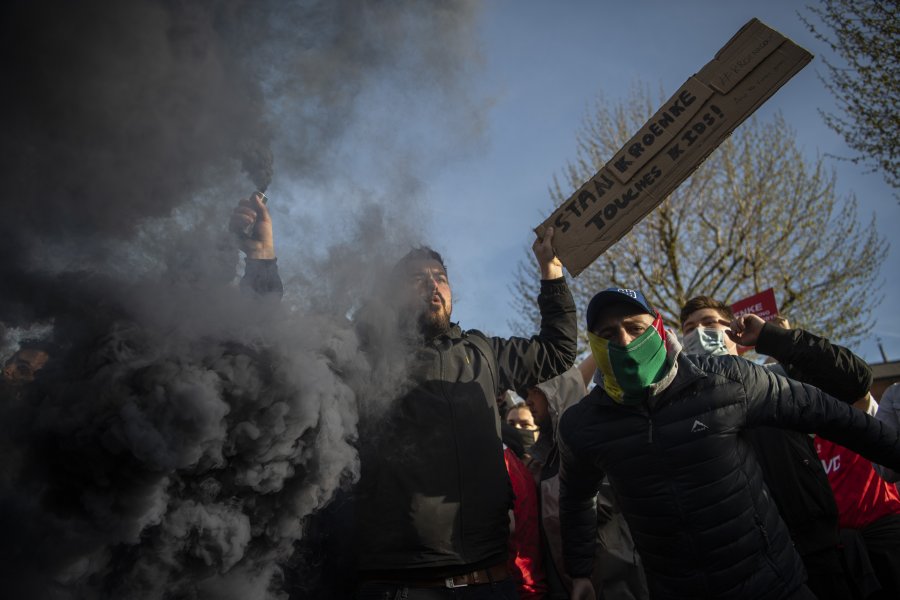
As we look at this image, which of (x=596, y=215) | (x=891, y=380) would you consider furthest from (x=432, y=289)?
(x=891, y=380)

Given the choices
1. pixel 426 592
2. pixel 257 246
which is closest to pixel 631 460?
pixel 426 592

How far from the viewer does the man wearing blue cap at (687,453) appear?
7.52 feet

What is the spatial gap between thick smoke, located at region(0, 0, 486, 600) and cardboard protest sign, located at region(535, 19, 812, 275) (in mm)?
1455

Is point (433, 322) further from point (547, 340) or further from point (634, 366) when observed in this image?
point (634, 366)

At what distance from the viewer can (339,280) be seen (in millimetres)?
2273

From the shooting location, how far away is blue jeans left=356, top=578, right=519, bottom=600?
2111 mm

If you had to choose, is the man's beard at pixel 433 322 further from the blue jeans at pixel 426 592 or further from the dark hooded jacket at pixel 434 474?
the blue jeans at pixel 426 592

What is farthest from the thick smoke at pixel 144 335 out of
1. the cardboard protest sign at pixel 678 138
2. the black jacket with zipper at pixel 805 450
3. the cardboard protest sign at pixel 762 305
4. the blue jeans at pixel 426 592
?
the cardboard protest sign at pixel 762 305

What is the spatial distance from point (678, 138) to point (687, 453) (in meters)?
1.38

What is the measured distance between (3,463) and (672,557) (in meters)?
2.24

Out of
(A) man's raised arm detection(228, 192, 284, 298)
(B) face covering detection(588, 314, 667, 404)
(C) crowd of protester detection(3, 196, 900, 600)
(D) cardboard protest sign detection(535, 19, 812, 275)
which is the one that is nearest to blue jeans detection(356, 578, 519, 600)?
(C) crowd of protester detection(3, 196, 900, 600)

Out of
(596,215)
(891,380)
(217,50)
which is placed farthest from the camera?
(891,380)

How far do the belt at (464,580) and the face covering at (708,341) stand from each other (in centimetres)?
197

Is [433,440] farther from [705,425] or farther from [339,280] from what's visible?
[705,425]
